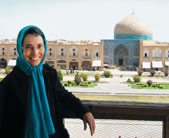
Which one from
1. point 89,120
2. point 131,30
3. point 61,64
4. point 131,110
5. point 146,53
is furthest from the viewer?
point 131,30

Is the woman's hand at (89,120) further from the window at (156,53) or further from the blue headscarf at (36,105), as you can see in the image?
the window at (156,53)

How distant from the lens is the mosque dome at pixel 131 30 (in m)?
28.0

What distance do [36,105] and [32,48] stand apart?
1.03 feet

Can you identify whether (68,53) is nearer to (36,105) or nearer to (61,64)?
(61,64)

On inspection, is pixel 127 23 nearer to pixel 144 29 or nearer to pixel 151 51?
pixel 144 29

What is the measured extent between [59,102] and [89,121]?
0.23 m

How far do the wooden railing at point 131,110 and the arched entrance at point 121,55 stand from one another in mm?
25481

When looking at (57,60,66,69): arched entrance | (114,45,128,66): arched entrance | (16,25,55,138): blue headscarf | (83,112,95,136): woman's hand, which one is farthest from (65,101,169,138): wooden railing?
(114,45,128,66): arched entrance

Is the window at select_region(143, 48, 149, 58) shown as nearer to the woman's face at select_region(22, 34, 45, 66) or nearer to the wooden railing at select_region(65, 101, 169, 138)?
the wooden railing at select_region(65, 101, 169, 138)

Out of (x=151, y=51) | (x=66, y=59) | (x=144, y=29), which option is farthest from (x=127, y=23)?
(x=66, y=59)

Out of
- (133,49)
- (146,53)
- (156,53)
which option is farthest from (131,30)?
(156,53)

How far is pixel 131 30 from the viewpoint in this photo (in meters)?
28.0

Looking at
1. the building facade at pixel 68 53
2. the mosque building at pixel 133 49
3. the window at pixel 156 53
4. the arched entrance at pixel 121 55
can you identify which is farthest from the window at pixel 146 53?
the building facade at pixel 68 53

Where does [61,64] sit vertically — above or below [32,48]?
below
